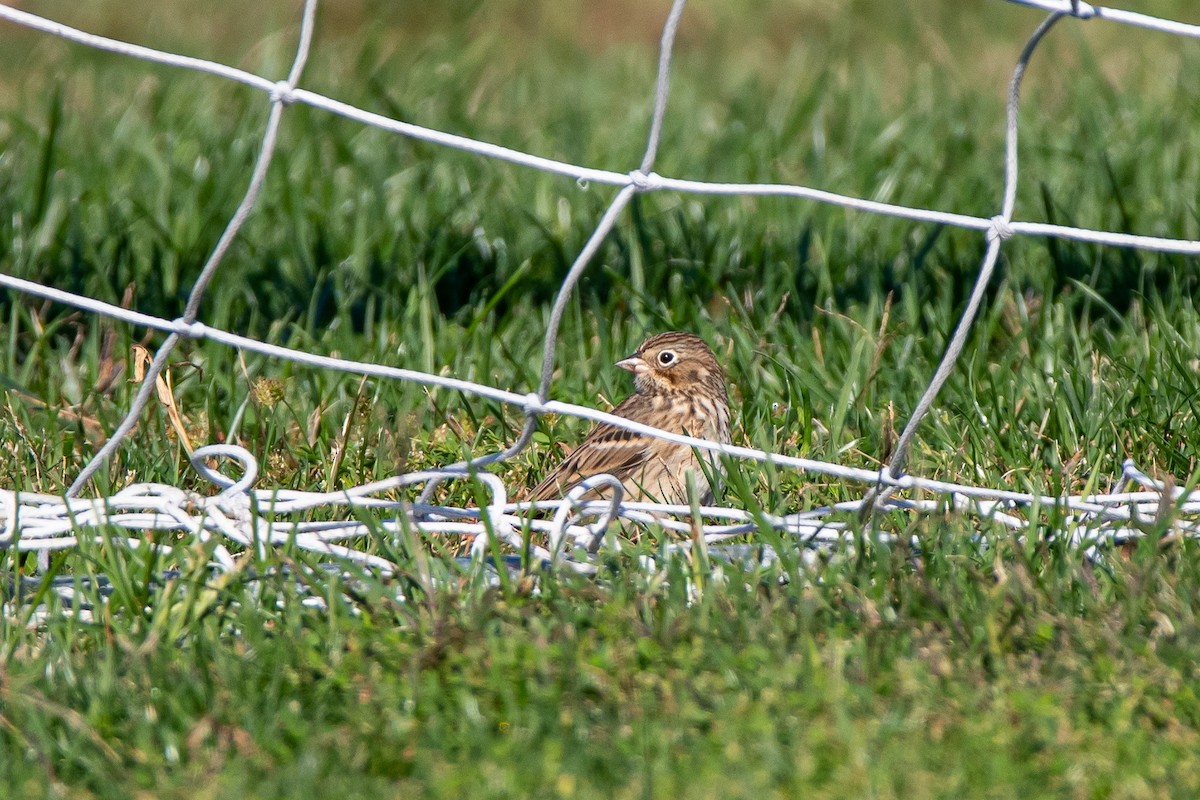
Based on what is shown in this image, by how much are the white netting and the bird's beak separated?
87 cm

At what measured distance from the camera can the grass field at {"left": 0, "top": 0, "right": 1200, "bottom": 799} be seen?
2.68m

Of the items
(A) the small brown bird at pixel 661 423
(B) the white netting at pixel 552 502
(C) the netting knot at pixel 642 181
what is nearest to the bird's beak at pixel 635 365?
(A) the small brown bird at pixel 661 423

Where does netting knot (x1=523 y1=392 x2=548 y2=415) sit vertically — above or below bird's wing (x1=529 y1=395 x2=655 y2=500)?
above

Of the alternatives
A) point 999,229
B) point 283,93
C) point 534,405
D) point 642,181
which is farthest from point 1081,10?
point 283,93

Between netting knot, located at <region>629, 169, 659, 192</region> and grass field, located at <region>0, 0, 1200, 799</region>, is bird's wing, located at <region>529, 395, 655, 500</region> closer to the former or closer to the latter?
grass field, located at <region>0, 0, 1200, 799</region>

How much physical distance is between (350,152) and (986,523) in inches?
163

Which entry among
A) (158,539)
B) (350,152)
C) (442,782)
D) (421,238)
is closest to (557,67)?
(350,152)

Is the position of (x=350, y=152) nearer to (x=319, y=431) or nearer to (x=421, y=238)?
(x=421, y=238)

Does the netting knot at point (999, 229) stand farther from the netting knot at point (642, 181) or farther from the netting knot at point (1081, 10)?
the netting knot at point (642, 181)

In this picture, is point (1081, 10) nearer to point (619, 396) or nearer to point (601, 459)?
point (601, 459)

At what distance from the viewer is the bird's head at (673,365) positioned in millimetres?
4656

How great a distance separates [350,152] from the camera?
6984 millimetres

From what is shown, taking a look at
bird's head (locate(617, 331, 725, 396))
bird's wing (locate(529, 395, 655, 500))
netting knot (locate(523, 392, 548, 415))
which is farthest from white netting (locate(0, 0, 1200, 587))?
bird's head (locate(617, 331, 725, 396))

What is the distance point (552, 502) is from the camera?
3.68 metres
